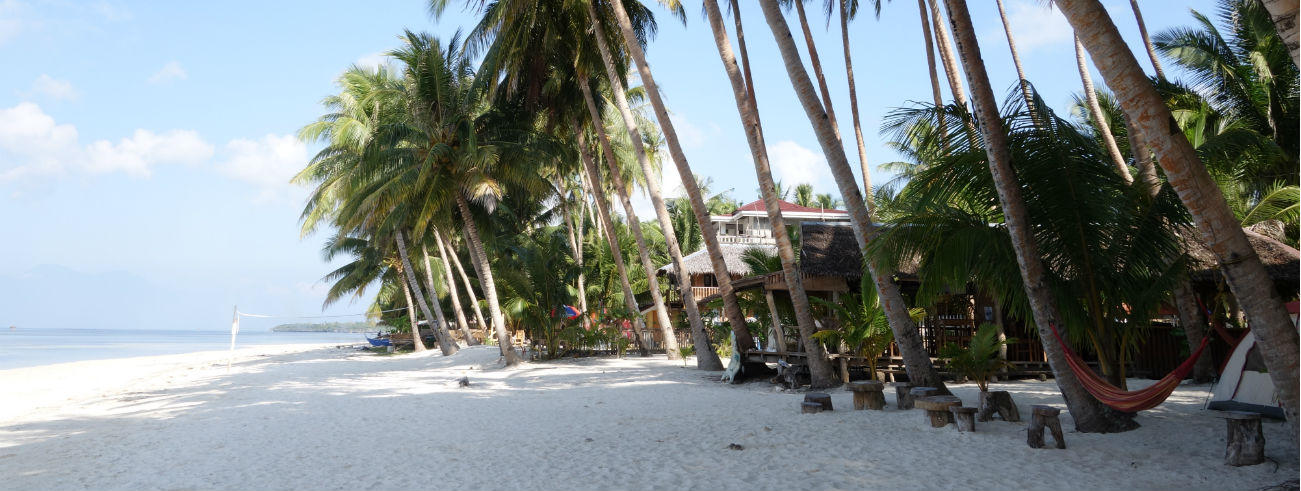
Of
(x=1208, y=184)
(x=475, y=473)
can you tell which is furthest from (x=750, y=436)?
(x=1208, y=184)

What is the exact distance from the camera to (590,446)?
20.6ft

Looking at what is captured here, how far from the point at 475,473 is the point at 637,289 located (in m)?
19.6

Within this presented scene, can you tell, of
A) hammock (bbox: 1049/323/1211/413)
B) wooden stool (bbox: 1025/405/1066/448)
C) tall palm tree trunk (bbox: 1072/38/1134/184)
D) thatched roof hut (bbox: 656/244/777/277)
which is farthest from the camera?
thatched roof hut (bbox: 656/244/777/277)

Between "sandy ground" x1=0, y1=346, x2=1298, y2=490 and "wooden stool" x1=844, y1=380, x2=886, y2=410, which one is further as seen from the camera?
"wooden stool" x1=844, y1=380, x2=886, y2=410

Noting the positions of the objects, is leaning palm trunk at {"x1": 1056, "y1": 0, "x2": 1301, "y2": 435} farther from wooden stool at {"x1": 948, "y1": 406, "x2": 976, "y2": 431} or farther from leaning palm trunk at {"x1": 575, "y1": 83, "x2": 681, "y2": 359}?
leaning palm trunk at {"x1": 575, "y1": 83, "x2": 681, "y2": 359}

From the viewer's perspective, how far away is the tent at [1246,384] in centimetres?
646

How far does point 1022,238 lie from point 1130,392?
126 centimetres

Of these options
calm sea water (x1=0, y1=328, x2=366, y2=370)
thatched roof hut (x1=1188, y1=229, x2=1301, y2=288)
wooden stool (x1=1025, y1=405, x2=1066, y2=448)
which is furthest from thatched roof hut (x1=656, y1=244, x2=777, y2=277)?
calm sea water (x1=0, y1=328, x2=366, y2=370)

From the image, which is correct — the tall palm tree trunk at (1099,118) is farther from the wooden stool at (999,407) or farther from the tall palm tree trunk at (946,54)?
the wooden stool at (999,407)

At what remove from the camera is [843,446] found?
19.3 ft

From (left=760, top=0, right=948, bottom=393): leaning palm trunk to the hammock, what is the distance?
2.36 meters

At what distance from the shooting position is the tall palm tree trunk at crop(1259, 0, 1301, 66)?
3162 millimetres

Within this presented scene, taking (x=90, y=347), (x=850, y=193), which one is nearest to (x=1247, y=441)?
(x=850, y=193)

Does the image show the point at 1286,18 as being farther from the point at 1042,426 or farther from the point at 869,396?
the point at 869,396
